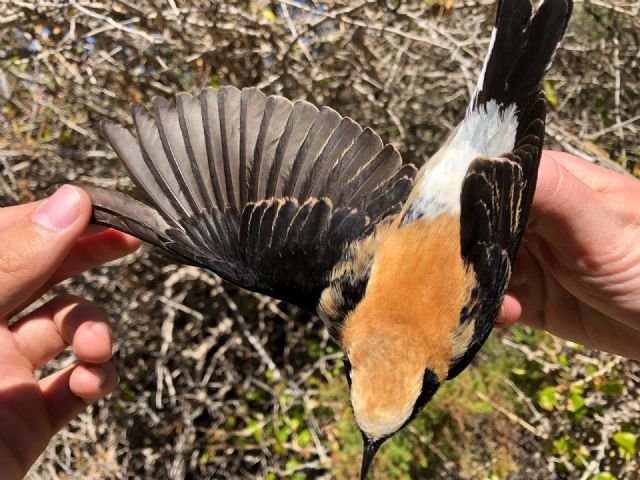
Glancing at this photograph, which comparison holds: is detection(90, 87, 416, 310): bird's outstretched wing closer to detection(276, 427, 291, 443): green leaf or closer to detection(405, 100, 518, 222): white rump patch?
detection(405, 100, 518, 222): white rump patch

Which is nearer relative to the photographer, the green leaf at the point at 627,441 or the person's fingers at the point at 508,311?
the person's fingers at the point at 508,311

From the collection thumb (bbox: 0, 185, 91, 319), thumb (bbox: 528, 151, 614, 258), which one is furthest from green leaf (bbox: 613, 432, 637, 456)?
thumb (bbox: 0, 185, 91, 319)

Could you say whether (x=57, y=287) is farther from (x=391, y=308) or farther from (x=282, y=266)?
(x=391, y=308)

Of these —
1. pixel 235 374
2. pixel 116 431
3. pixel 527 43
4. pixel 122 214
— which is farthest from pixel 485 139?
pixel 116 431

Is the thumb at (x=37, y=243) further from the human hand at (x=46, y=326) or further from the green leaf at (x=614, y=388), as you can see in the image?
the green leaf at (x=614, y=388)

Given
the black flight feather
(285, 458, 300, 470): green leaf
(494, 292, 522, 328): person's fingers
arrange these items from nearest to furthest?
the black flight feather
(494, 292, 522, 328): person's fingers
(285, 458, 300, 470): green leaf

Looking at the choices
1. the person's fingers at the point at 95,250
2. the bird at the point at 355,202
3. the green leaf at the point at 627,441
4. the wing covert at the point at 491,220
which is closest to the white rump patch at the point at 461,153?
the bird at the point at 355,202

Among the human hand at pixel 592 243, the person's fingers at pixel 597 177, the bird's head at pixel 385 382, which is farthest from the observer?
the person's fingers at pixel 597 177
